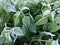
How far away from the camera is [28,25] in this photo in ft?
1.86

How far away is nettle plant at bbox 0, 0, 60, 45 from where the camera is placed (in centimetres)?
53

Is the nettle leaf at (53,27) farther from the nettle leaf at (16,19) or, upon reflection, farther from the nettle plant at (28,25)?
the nettle leaf at (16,19)

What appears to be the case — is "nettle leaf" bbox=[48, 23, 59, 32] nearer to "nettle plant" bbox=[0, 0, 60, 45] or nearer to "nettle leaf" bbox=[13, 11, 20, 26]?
Answer: "nettle plant" bbox=[0, 0, 60, 45]

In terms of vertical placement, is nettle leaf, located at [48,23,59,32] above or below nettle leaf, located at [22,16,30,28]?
below

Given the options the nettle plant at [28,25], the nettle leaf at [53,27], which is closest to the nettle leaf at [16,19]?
the nettle plant at [28,25]

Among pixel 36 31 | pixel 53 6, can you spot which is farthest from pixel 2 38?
pixel 53 6

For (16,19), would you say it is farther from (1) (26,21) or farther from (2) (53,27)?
(2) (53,27)

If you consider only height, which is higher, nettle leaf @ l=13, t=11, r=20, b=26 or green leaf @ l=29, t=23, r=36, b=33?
nettle leaf @ l=13, t=11, r=20, b=26

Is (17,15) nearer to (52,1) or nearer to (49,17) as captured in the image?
(49,17)

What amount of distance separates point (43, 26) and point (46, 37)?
43 millimetres

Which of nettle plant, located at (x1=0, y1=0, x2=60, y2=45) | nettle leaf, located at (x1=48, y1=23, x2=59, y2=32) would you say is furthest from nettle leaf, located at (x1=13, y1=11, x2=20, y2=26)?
nettle leaf, located at (x1=48, y1=23, x2=59, y2=32)

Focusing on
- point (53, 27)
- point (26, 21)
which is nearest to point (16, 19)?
point (26, 21)

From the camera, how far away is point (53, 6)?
27.0 inches

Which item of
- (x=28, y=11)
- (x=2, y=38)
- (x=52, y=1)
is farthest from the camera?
(x=52, y=1)
